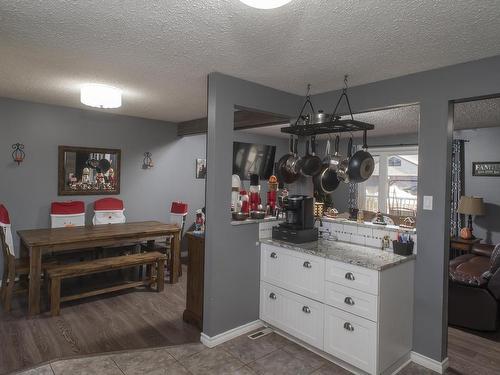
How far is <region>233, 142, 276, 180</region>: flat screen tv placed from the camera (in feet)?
20.9

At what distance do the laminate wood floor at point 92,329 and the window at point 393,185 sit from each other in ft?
14.3

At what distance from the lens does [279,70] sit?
2639 millimetres

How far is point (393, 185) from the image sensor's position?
636 centimetres

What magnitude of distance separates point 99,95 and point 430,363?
12.0ft

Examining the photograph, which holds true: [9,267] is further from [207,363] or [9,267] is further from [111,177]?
[207,363]

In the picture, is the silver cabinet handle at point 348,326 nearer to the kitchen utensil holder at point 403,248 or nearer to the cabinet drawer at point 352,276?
the cabinet drawer at point 352,276

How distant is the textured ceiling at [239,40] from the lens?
1702mm

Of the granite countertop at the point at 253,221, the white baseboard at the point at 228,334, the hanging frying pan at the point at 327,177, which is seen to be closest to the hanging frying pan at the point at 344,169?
the hanging frying pan at the point at 327,177

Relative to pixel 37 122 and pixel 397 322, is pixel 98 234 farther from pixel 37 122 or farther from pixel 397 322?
pixel 397 322

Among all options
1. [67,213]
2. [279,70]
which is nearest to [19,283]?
[67,213]

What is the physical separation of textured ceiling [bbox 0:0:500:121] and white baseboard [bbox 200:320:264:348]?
86.2 inches

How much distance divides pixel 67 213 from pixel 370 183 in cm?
→ 531

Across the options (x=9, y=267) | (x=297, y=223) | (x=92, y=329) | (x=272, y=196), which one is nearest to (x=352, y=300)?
(x=297, y=223)

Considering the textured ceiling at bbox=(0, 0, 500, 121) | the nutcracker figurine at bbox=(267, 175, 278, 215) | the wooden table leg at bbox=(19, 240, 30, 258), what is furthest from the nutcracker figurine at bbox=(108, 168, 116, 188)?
the nutcracker figurine at bbox=(267, 175, 278, 215)
